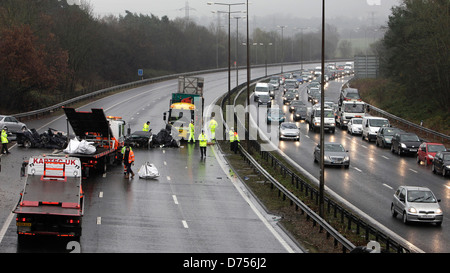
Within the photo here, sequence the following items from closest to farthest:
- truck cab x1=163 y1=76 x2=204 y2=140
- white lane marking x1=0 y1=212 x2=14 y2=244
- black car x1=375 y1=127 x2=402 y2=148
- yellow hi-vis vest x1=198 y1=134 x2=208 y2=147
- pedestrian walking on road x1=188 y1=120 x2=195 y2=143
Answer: white lane marking x1=0 y1=212 x2=14 y2=244 → yellow hi-vis vest x1=198 y1=134 x2=208 y2=147 → pedestrian walking on road x1=188 y1=120 x2=195 y2=143 → truck cab x1=163 y1=76 x2=204 y2=140 → black car x1=375 y1=127 x2=402 y2=148

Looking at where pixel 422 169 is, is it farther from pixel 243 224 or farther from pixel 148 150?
pixel 243 224

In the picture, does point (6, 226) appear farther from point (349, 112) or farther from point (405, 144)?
point (349, 112)

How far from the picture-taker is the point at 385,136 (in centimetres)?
5409

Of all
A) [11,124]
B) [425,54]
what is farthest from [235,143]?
[425,54]

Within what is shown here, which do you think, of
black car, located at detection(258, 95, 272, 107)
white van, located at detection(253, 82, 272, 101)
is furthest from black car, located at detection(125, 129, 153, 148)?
white van, located at detection(253, 82, 272, 101)

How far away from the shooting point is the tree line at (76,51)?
228 feet

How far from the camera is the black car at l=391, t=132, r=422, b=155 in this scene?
49469 mm

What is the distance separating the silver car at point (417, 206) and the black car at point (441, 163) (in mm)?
11896

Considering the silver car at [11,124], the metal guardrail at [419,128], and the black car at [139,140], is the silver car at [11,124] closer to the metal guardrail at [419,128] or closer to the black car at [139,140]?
the black car at [139,140]

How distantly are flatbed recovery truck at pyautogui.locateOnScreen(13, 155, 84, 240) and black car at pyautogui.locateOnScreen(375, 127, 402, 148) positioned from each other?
34.7m

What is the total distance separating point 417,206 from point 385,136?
2622 centimetres

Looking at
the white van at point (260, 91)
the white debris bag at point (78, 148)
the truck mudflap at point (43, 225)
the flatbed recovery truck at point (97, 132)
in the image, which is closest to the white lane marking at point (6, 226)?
the truck mudflap at point (43, 225)

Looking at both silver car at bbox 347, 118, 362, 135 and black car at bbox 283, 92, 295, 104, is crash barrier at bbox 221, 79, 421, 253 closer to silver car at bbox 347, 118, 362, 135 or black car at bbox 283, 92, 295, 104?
silver car at bbox 347, 118, 362, 135

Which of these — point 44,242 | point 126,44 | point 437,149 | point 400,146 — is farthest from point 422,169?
point 126,44
